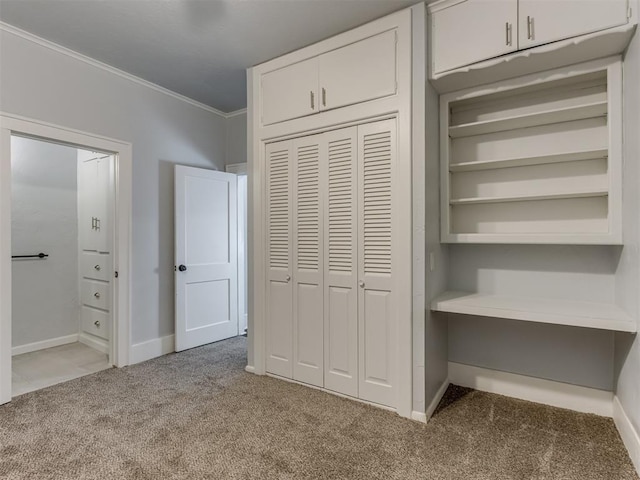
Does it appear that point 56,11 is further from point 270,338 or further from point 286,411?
point 286,411

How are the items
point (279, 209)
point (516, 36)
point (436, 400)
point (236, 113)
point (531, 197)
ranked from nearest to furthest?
point (516, 36)
point (531, 197)
point (436, 400)
point (279, 209)
point (236, 113)

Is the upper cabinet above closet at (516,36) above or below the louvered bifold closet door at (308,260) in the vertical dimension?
above

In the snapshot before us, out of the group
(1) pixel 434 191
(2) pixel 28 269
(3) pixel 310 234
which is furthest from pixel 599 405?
(2) pixel 28 269

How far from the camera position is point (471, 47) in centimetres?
216

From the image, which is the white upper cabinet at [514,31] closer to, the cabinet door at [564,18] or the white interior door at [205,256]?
the cabinet door at [564,18]

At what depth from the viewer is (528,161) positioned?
7.90 feet

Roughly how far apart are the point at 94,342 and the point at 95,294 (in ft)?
1.79

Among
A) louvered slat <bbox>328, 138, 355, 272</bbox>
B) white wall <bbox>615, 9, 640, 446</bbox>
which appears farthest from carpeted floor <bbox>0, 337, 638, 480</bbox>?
louvered slat <bbox>328, 138, 355, 272</bbox>

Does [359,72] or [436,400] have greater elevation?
[359,72]

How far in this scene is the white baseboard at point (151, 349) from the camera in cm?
332

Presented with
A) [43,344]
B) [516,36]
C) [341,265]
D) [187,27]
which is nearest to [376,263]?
[341,265]

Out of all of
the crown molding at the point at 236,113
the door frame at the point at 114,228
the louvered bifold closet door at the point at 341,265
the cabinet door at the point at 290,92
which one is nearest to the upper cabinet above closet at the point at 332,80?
the cabinet door at the point at 290,92

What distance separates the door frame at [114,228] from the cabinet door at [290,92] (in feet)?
4.70

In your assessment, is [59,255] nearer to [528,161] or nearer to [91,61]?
[91,61]
